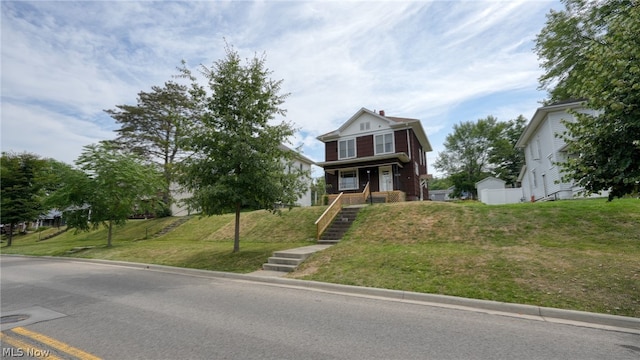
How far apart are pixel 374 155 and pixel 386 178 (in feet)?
7.04

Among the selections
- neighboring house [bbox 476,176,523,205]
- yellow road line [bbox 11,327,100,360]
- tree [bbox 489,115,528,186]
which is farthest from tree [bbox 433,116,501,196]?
yellow road line [bbox 11,327,100,360]

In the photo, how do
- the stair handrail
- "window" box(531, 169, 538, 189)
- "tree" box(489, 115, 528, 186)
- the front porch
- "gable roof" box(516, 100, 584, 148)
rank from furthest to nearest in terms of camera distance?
"tree" box(489, 115, 528, 186) < "window" box(531, 169, 538, 189) < the front porch < "gable roof" box(516, 100, 584, 148) < the stair handrail

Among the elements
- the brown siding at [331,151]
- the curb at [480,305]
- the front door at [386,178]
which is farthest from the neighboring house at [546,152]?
the brown siding at [331,151]

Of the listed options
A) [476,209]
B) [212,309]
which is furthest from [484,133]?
[212,309]

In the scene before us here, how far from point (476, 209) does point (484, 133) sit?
141ft

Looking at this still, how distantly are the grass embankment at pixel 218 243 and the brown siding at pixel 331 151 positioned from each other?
330 inches

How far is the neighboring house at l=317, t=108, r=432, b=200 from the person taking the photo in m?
24.0

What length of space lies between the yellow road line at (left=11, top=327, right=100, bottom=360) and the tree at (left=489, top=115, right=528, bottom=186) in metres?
54.4

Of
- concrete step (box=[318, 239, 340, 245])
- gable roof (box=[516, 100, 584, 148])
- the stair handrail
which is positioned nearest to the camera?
concrete step (box=[318, 239, 340, 245])

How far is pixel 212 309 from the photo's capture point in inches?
231

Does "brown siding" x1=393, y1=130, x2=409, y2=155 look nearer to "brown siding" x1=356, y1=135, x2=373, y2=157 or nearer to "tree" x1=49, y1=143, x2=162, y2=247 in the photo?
"brown siding" x1=356, y1=135, x2=373, y2=157

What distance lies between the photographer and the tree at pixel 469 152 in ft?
159

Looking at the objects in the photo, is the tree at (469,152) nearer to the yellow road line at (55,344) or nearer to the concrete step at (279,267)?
the concrete step at (279,267)

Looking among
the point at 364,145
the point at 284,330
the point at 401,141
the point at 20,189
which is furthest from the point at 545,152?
the point at 20,189
